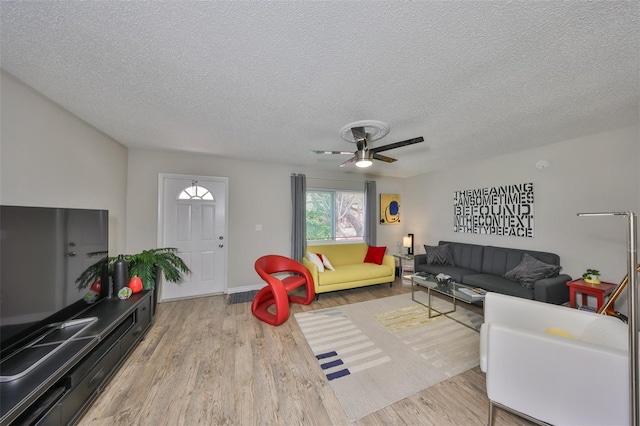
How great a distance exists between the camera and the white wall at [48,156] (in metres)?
1.56

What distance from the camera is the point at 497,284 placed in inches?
113

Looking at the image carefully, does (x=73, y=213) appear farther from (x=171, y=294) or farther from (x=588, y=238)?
(x=588, y=238)

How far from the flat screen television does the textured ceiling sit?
108 centimetres

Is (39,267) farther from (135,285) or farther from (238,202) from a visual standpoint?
(238,202)

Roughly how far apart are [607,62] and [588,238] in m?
2.38

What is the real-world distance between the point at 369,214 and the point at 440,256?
1.65 m

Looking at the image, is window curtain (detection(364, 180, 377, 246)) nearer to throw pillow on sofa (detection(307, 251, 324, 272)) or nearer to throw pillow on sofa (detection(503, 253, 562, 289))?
throw pillow on sofa (detection(307, 251, 324, 272))

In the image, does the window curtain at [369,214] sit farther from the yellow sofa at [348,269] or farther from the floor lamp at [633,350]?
the floor lamp at [633,350]

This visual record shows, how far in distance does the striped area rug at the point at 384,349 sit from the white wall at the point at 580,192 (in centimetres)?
156

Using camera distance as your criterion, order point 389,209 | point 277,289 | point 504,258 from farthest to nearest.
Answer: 1. point 389,209
2. point 504,258
3. point 277,289

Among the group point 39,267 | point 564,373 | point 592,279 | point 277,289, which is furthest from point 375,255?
point 39,267

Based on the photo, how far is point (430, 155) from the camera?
3.52 metres

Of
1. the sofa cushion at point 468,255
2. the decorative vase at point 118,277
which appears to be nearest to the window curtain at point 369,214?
the sofa cushion at point 468,255

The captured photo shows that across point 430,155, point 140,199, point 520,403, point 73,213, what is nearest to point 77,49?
point 73,213
